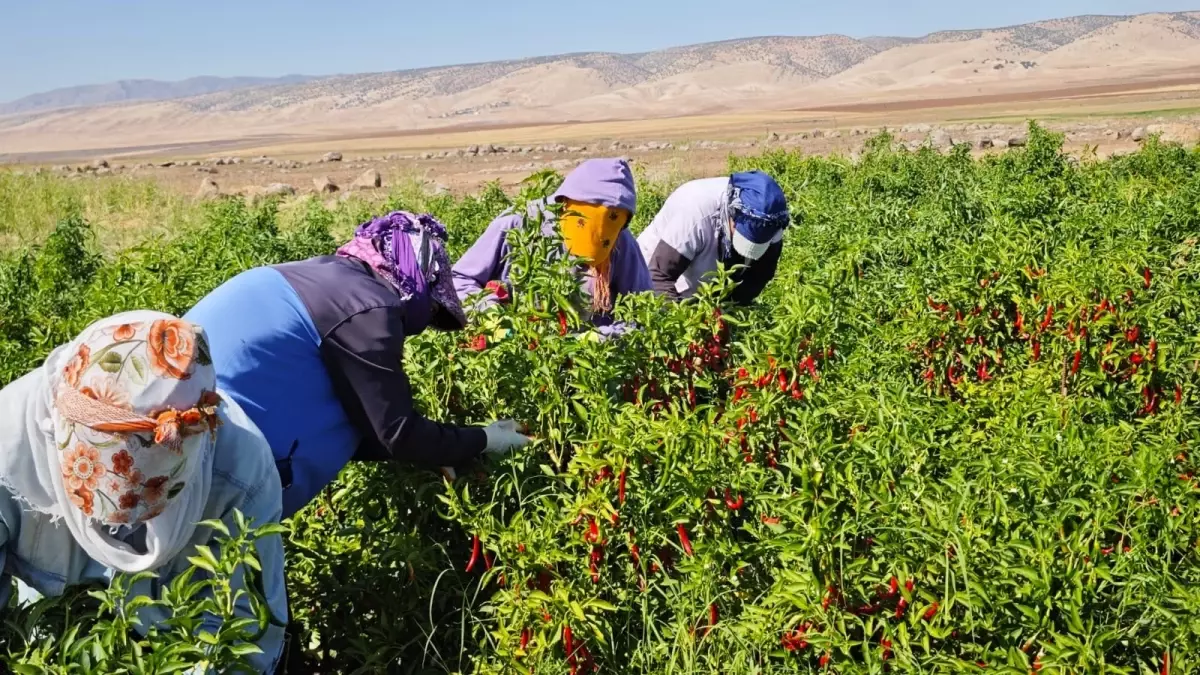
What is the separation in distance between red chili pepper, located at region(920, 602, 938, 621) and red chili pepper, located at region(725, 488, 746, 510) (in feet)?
1.77

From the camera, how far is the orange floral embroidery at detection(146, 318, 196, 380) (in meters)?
1.83

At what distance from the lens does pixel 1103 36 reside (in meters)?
120

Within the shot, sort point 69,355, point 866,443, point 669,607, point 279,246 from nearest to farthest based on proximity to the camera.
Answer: point 69,355, point 866,443, point 669,607, point 279,246

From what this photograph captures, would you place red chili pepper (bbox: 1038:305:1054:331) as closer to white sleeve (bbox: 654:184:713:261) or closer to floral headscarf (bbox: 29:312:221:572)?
white sleeve (bbox: 654:184:713:261)

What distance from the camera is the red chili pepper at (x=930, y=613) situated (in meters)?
2.19

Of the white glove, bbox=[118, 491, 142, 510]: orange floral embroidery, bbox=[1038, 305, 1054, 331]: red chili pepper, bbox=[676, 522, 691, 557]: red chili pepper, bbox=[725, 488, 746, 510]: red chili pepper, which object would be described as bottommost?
bbox=[676, 522, 691, 557]: red chili pepper

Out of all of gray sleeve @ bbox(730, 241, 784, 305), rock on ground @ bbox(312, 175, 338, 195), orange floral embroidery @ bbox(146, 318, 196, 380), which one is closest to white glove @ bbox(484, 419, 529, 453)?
orange floral embroidery @ bbox(146, 318, 196, 380)

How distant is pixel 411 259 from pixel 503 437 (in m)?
0.54

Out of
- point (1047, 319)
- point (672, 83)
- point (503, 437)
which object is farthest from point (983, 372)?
point (672, 83)

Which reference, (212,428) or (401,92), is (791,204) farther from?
(401,92)

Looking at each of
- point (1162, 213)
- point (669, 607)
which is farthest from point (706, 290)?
point (1162, 213)

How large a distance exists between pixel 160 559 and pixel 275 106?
142 metres

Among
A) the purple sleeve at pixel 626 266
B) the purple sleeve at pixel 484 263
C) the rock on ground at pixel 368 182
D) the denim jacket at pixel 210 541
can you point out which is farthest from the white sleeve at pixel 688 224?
the rock on ground at pixel 368 182

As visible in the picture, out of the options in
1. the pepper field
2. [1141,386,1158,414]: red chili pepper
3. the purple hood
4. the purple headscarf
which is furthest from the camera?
[1141,386,1158,414]: red chili pepper
